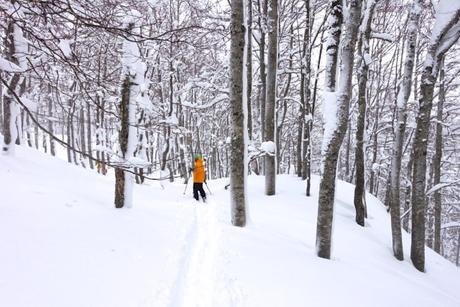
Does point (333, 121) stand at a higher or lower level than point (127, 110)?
lower

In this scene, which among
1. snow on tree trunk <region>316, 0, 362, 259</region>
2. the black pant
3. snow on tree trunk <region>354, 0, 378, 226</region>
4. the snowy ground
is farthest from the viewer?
the black pant

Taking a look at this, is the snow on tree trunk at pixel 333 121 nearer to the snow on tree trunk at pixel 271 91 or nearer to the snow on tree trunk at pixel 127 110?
the snow on tree trunk at pixel 127 110

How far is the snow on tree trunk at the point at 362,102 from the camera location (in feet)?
29.5

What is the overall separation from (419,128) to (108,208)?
7.97 meters

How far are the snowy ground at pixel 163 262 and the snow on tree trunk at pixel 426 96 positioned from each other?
0.93m

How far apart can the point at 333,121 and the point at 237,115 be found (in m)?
2.30

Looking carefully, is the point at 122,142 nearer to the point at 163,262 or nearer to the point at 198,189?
the point at 163,262

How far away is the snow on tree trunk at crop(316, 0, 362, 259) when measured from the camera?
5.14 meters

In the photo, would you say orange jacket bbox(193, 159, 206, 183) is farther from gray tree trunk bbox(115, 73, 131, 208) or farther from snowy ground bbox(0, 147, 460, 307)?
gray tree trunk bbox(115, 73, 131, 208)

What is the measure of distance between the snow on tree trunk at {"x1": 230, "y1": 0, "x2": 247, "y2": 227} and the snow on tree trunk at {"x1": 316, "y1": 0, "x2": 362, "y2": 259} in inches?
80.1

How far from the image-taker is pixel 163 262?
15.7 ft

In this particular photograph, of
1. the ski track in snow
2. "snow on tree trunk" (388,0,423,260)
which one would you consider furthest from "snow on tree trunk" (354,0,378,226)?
the ski track in snow

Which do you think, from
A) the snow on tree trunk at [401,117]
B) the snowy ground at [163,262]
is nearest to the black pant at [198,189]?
the snowy ground at [163,262]

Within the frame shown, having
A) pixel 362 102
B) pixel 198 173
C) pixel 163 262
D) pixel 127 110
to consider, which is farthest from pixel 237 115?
pixel 198 173
